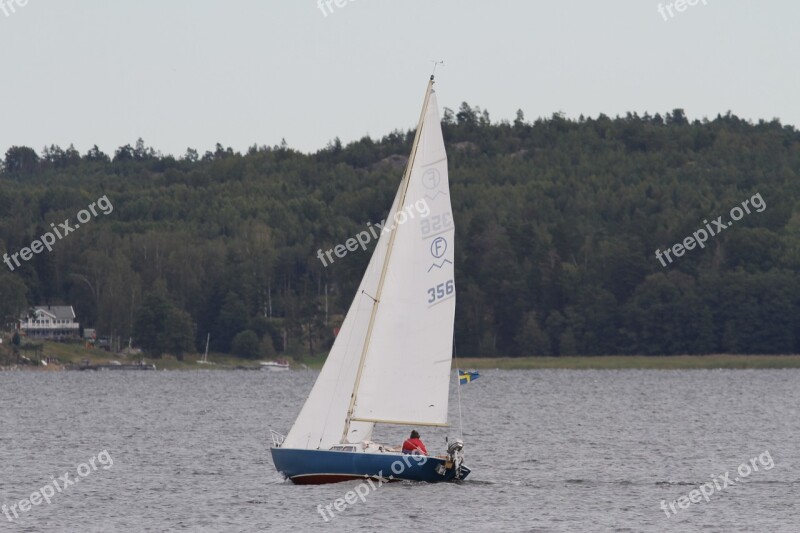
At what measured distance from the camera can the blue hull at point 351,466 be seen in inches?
1715

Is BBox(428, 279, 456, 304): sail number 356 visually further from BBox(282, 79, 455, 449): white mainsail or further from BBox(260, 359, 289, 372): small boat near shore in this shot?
BBox(260, 359, 289, 372): small boat near shore

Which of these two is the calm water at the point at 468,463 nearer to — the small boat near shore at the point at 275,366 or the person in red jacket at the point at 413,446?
the person in red jacket at the point at 413,446

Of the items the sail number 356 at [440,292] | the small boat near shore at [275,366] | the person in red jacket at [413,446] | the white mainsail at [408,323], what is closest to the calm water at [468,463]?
the person in red jacket at [413,446]

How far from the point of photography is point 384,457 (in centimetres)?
4366

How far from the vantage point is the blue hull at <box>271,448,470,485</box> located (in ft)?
143

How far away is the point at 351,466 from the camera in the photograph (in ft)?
143

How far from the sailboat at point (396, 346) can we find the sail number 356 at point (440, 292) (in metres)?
0.03

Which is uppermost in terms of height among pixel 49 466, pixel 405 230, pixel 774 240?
pixel 774 240

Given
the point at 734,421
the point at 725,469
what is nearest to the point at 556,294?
the point at 734,421

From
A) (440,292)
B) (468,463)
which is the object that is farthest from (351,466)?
(468,463)

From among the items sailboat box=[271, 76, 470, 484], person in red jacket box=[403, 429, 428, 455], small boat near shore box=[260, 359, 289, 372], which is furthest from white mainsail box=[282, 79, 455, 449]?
small boat near shore box=[260, 359, 289, 372]

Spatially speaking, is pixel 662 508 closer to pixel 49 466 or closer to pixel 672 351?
pixel 49 466

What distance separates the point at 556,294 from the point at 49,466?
5736 inches

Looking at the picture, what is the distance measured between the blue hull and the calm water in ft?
1.78
